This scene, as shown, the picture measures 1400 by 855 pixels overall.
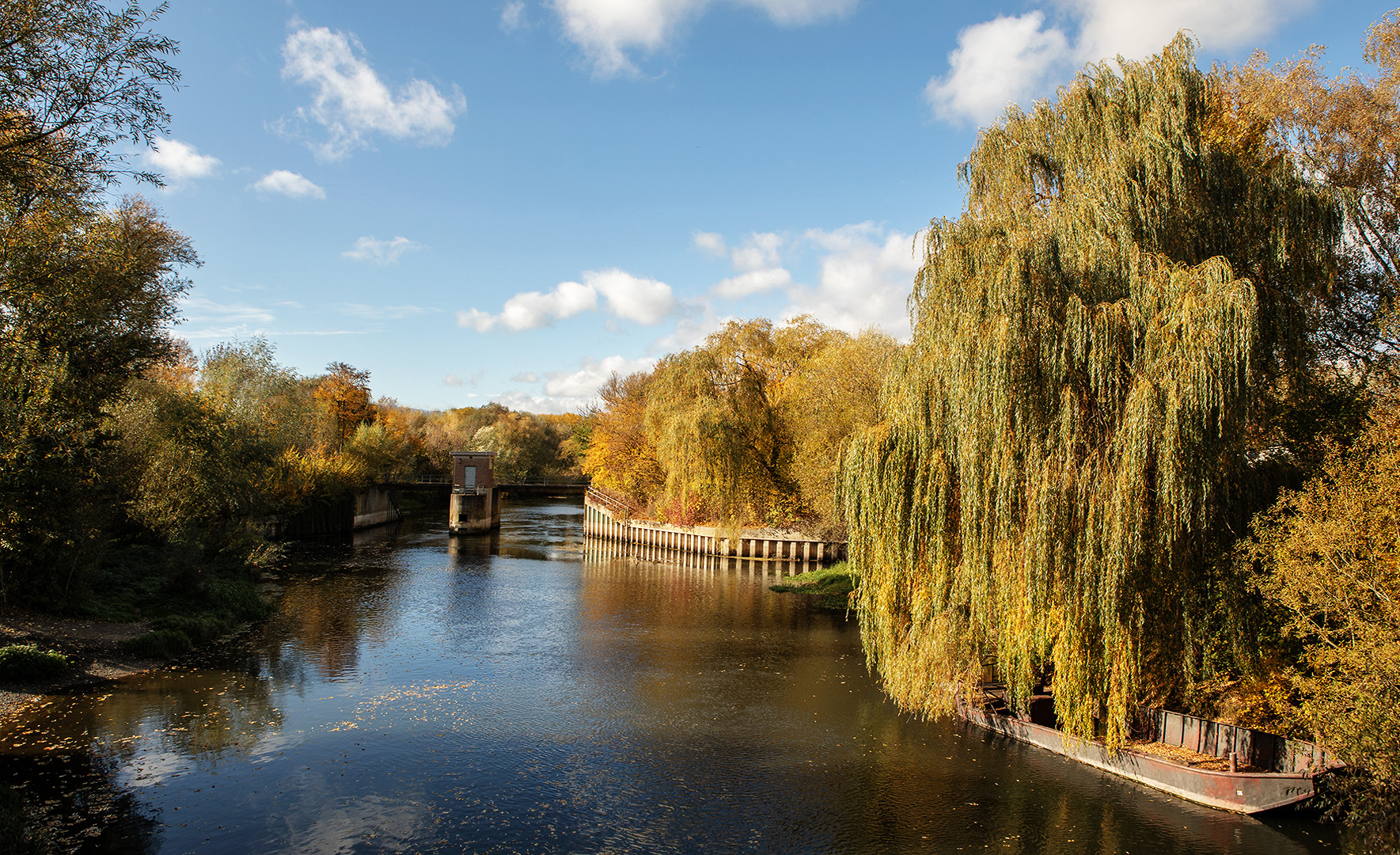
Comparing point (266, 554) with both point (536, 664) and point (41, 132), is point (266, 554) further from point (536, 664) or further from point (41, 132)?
point (41, 132)

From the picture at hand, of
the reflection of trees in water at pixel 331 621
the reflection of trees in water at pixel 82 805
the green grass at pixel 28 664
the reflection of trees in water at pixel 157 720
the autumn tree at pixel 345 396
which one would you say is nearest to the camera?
the reflection of trees in water at pixel 82 805

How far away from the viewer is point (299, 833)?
34.8 ft

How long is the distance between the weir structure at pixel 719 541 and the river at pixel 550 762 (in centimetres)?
1621

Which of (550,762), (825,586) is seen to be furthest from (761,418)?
(550,762)

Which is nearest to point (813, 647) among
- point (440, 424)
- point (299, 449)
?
point (299, 449)

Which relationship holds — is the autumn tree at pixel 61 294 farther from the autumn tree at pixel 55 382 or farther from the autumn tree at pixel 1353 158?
the autumn tree at pixel 1353 158

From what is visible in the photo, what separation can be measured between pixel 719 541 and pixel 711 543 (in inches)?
26.6

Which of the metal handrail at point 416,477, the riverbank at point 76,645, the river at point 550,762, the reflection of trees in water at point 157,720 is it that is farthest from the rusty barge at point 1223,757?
the metal handrail at point 416,477

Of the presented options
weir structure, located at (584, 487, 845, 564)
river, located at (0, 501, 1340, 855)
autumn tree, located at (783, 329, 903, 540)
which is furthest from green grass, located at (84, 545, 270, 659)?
weir structure, located at (584, 487, 845, 564)

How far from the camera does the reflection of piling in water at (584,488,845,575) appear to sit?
129ft

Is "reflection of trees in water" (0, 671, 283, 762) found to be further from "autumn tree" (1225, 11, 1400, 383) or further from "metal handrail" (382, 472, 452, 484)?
"metal handrail" (382, 472, 452, 484)

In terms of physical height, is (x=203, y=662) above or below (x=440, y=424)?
below

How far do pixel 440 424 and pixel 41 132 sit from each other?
90.4 meters

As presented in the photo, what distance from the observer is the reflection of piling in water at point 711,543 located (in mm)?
39344
